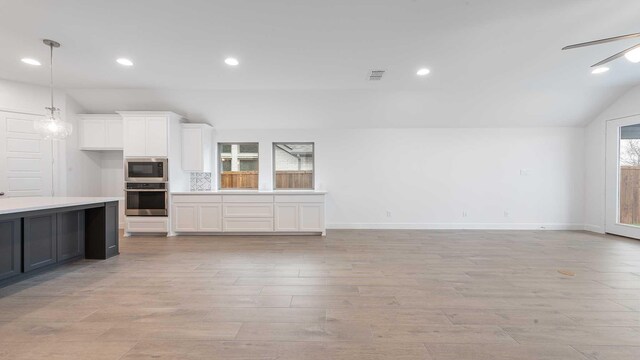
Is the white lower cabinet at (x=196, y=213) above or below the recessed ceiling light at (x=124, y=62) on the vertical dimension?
below

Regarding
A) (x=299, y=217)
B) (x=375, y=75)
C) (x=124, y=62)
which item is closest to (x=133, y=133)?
(x=124, y=62)

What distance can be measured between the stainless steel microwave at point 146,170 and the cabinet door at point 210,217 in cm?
91

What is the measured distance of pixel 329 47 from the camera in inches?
136

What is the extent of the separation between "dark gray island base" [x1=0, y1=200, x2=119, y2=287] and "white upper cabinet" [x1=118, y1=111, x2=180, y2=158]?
58.8 inches

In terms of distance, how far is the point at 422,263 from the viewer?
374 cm

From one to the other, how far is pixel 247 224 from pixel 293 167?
5.61ft

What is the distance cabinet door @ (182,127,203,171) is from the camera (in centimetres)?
581

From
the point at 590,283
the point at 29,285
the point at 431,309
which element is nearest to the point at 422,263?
the point at 431,309

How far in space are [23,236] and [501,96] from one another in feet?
24.4

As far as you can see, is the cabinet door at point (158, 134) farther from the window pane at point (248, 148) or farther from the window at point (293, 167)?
the window at point (293, 167)

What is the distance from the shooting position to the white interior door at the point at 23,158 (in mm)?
4699

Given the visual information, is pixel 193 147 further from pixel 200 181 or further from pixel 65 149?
pixel 65 149

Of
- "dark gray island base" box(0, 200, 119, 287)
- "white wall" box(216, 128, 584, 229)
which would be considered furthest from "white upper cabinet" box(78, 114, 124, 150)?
"dark gray island base" box(0, 200, 119, 287)

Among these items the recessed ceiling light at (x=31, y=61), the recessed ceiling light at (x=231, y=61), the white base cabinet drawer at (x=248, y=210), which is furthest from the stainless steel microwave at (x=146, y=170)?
the recessed ceiling light at (x=231, y=61)
